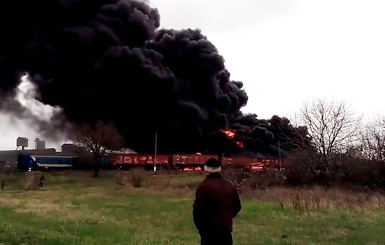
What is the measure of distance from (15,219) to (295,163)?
98.8 feet

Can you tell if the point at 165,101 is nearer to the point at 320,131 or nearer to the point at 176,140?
the point at 176,140

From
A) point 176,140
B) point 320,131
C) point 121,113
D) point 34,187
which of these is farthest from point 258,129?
point 34,187

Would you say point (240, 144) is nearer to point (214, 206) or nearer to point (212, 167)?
point (212, 167)

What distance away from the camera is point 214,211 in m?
6.04

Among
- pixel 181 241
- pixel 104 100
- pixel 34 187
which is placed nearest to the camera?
pixel 181 241

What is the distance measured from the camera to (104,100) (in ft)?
201

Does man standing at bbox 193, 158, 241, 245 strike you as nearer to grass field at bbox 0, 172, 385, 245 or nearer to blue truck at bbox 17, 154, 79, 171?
grass field at bbox 0, 172, 385, 245

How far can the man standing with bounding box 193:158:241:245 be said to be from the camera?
6.03m

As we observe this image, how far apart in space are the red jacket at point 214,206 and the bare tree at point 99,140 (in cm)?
4738

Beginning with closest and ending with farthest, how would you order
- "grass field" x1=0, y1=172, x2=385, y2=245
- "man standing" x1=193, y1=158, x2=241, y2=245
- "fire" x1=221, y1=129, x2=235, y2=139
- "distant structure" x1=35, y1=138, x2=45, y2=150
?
"man standing" x1=193, y1=158, x2=241, y2=245 < "grass field" x1=0, y1=172, x2=385, y2=245 < "fire" x1=221, y1=129, x2=235, y2=139 < "distant structure" x1=35, y1=138, x2=45, y2=150

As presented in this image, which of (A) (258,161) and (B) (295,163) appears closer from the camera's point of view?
(B) (295,163)

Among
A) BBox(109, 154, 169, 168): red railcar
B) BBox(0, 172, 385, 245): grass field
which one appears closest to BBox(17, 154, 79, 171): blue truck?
BBox(109, 154, 169, 168): red railcar

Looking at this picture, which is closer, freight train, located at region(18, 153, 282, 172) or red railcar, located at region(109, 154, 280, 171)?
red railcar, located at region(109, 154, 280, 171)

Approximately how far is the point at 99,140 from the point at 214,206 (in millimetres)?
49044
